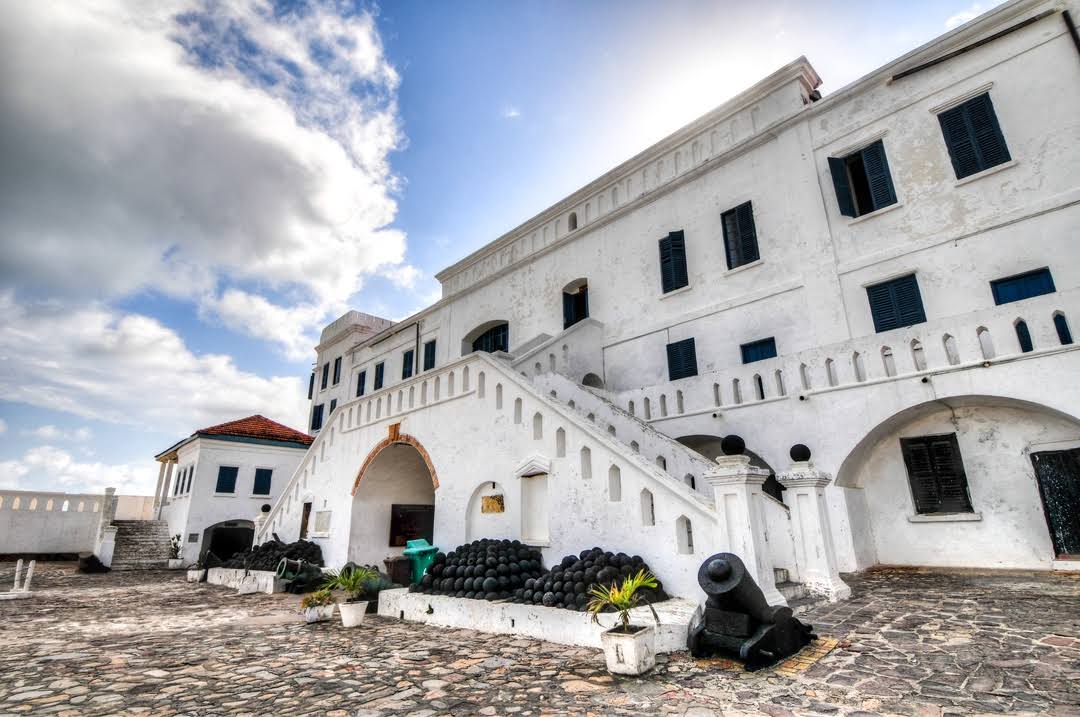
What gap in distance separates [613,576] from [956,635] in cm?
343

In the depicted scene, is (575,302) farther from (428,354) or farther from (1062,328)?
(1062,328)

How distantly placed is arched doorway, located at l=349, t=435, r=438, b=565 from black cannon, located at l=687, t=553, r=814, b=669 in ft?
28.4

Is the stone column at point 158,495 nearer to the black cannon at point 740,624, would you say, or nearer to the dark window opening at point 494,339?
the dark window opening at point 494,339

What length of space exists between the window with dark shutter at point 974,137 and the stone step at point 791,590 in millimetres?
8993

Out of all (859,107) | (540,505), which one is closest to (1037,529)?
(540,505)

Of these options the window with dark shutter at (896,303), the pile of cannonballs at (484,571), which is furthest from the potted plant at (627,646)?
the window with dark shutter at (896,303)

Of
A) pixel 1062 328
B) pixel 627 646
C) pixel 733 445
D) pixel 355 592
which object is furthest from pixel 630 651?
pixel 1062 328

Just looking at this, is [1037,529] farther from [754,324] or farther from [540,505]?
[540,505]

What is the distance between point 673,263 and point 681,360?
9.13 ft

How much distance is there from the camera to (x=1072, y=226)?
9.11 metres

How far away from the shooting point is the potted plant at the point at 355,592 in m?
7.63

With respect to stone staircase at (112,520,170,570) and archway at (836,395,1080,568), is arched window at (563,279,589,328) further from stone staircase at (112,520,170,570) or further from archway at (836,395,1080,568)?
stone staircase at (112,520,170,570)

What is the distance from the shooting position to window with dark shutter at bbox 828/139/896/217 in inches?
451

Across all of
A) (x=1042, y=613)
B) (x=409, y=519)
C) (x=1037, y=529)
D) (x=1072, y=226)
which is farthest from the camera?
(x=409, y=519)
